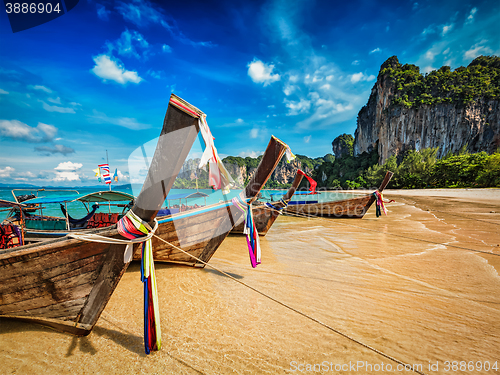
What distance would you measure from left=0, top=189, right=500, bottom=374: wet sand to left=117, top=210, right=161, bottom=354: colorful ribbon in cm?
40

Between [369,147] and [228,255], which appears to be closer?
[228,255]

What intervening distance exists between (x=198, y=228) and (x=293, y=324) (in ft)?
8.63

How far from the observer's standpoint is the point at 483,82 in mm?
50656

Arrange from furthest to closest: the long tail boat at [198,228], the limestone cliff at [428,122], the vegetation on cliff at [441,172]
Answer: the limestone cliff at [428,122] → the vegetation on cliff at [441,172] → the long tail boat at [198,228]

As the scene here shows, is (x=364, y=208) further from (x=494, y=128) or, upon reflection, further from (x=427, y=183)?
(x=494, y=128)

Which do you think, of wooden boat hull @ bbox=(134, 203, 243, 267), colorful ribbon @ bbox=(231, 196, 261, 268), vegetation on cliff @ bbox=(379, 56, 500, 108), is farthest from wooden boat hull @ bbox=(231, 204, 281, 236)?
vegetation on cliff @ bbox=(379, 56, 500, 108)

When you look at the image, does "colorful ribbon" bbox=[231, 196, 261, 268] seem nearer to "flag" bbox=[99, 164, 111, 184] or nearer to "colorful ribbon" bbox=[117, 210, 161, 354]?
"colorful ribbon" bbox=[117, 210, 161, 354]

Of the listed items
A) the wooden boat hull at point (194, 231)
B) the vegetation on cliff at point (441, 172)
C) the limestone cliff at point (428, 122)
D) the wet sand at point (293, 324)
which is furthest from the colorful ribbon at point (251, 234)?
the limestone cliff at point (428, 122)

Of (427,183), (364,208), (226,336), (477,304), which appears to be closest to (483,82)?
(427,183)

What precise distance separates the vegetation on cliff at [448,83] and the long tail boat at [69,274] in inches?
2970

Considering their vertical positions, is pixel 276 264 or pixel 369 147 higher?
pixel 369 147

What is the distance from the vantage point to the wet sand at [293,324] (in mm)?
2430

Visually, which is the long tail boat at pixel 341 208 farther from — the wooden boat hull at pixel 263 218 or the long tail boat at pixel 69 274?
the long tail boat at pixel 69 274

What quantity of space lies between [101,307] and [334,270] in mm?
4890
